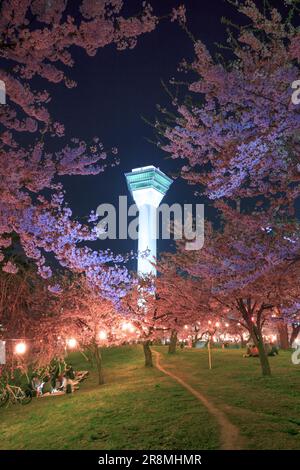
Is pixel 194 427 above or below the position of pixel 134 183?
below

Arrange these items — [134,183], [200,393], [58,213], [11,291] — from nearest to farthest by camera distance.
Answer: [200,393] < [11,291] < [58,213] < [134,183]

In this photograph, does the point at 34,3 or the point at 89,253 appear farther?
the point at 89,253

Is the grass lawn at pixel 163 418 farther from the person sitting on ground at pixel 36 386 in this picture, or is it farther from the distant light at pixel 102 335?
the distant light at pixel 102 335

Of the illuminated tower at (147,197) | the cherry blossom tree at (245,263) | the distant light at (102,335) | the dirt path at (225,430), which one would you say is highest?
the illuminated tower at (147,197)

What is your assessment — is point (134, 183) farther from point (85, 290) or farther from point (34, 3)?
point (34, 3)

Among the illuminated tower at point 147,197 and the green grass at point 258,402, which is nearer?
the green grass at point 258,402

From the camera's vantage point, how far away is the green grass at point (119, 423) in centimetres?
948

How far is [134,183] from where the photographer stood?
113 m

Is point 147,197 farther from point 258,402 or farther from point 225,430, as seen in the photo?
point 225,430

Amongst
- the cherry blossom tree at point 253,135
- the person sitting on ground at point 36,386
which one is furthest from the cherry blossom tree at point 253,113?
the person sitting on ground at point 36,386

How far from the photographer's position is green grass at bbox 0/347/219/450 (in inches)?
373

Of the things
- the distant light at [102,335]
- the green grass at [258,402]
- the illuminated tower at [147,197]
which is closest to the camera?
the green grass at [258,402]
